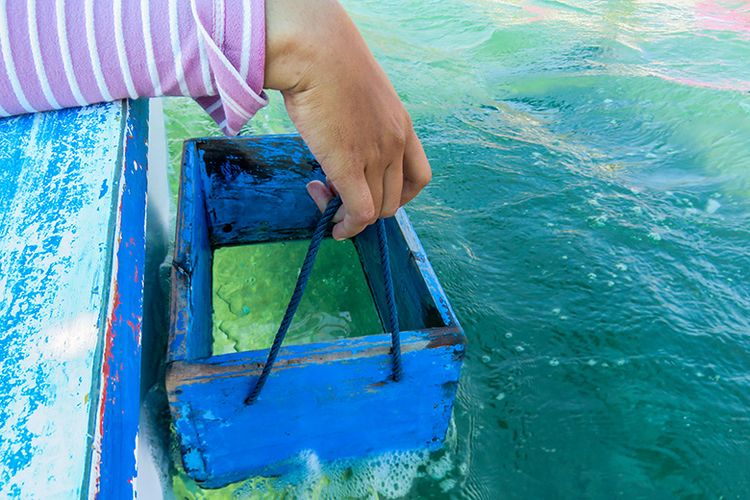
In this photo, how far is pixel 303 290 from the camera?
0.98 metres

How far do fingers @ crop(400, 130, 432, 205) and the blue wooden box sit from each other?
422 mm

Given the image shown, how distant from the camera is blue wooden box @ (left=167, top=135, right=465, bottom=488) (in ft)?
3.78

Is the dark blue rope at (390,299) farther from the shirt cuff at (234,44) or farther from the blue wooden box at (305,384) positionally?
the shirt cuff at (234,44)

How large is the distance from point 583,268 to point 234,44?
213 cm

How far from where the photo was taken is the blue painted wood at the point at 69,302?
0.53 metres

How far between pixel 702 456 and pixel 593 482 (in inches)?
16.2

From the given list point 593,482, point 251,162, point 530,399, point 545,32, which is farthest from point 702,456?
point 545,32

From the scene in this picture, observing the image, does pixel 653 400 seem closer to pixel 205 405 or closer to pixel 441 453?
pixel 441 453

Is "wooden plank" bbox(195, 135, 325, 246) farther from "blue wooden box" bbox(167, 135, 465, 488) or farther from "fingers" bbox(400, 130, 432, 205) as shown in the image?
"fingers" bbox(400, 130, 432, 205)

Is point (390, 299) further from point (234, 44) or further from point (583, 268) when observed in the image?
point (583, 268)

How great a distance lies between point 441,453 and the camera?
1.68m

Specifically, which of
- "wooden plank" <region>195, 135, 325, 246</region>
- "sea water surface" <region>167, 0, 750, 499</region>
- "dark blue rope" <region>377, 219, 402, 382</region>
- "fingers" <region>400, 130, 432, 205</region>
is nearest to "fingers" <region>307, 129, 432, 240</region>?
"fingers" <region>400, 130, 432, 205</region>

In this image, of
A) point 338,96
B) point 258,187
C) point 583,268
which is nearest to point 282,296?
point 258,187

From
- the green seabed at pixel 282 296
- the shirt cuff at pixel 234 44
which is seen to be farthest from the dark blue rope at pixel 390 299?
the green seabed at pixel 282 296
